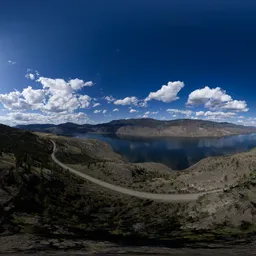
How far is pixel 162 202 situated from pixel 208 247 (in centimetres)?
2369

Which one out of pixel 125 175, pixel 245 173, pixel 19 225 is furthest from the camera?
pixel 125 175

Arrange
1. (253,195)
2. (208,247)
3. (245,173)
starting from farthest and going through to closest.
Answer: (245,173)
(253,195)
(208,247)

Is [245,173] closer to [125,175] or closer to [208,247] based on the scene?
[125,175]

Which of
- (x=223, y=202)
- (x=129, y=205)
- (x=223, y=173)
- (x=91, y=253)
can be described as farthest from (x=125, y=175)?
(x=91, y=253)

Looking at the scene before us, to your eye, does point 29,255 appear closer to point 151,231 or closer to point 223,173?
point 151,231

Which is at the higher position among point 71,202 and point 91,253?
point 91,253

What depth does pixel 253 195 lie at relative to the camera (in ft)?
88.8

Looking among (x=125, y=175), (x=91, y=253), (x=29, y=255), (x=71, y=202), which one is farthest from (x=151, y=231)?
(x=125, y=175)

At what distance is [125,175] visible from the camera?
65.1m

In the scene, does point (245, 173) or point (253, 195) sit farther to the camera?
point (245, 173)

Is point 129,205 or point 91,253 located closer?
point 91,253

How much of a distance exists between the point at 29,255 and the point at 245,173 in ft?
176

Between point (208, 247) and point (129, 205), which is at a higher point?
point (208, 247)

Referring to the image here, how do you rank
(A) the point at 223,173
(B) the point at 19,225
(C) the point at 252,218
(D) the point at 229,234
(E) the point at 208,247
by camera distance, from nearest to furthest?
1. (E) the point at 208,247
2. (B) the point at 19,225
3. (D) the point at 229,234
4. (C) the point at 252,218
5. (A) the point at 223,173
